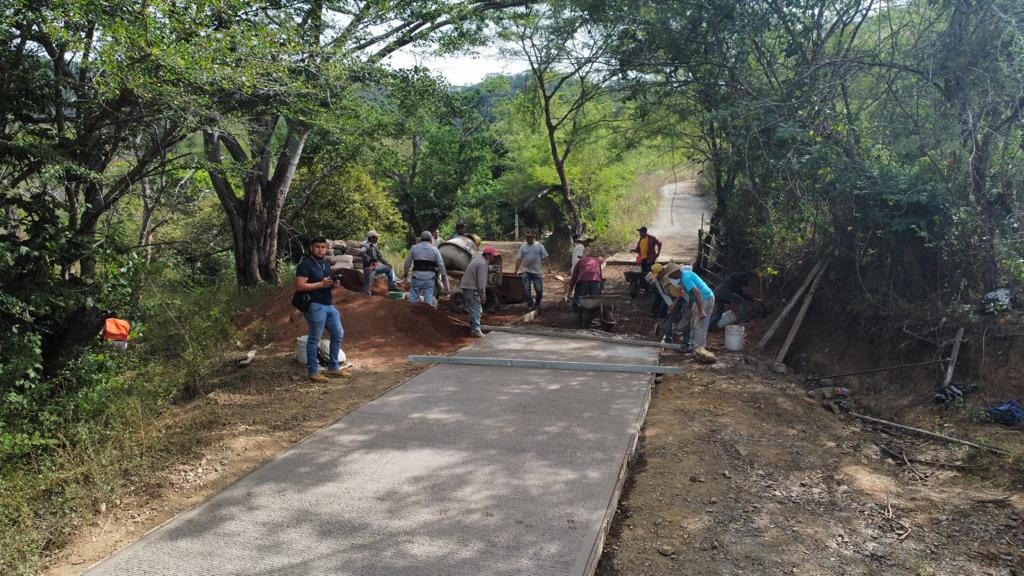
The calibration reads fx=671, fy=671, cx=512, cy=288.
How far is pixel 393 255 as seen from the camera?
23.3 meters

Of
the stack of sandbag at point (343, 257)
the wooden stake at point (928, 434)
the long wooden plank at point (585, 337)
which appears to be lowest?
the wooden stake at point (928, 434)

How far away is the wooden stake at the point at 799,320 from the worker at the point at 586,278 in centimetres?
326

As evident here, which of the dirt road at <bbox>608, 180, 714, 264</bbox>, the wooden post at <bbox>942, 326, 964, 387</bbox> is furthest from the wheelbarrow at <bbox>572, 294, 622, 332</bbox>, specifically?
the dirt road at <bbox>608, 180, 714, 264</bbox>

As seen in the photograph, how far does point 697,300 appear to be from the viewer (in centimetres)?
916

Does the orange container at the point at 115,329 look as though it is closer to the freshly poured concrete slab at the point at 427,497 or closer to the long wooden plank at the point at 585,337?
the freshly poured concrete slab at the point at 427,497

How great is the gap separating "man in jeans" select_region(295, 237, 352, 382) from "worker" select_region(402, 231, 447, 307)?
2601 millimetres

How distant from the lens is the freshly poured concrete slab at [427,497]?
390 cm

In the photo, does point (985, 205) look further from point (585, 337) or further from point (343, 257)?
point (343, 257)

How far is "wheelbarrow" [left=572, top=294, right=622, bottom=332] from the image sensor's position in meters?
11.3

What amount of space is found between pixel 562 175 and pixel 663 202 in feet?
50.3

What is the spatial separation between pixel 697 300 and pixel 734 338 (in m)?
1.29

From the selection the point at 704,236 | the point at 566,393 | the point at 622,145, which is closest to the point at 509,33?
the point at 622,145

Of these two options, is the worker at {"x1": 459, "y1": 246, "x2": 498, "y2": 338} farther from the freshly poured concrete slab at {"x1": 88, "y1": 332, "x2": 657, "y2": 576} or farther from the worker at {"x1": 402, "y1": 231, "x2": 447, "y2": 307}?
the freshly poured concrete slab at {"x1": 88, "y1": 332, "x2": 657, "y2": 576}

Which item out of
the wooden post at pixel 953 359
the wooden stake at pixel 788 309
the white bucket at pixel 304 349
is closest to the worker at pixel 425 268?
the white bucket at pixel 304 349
